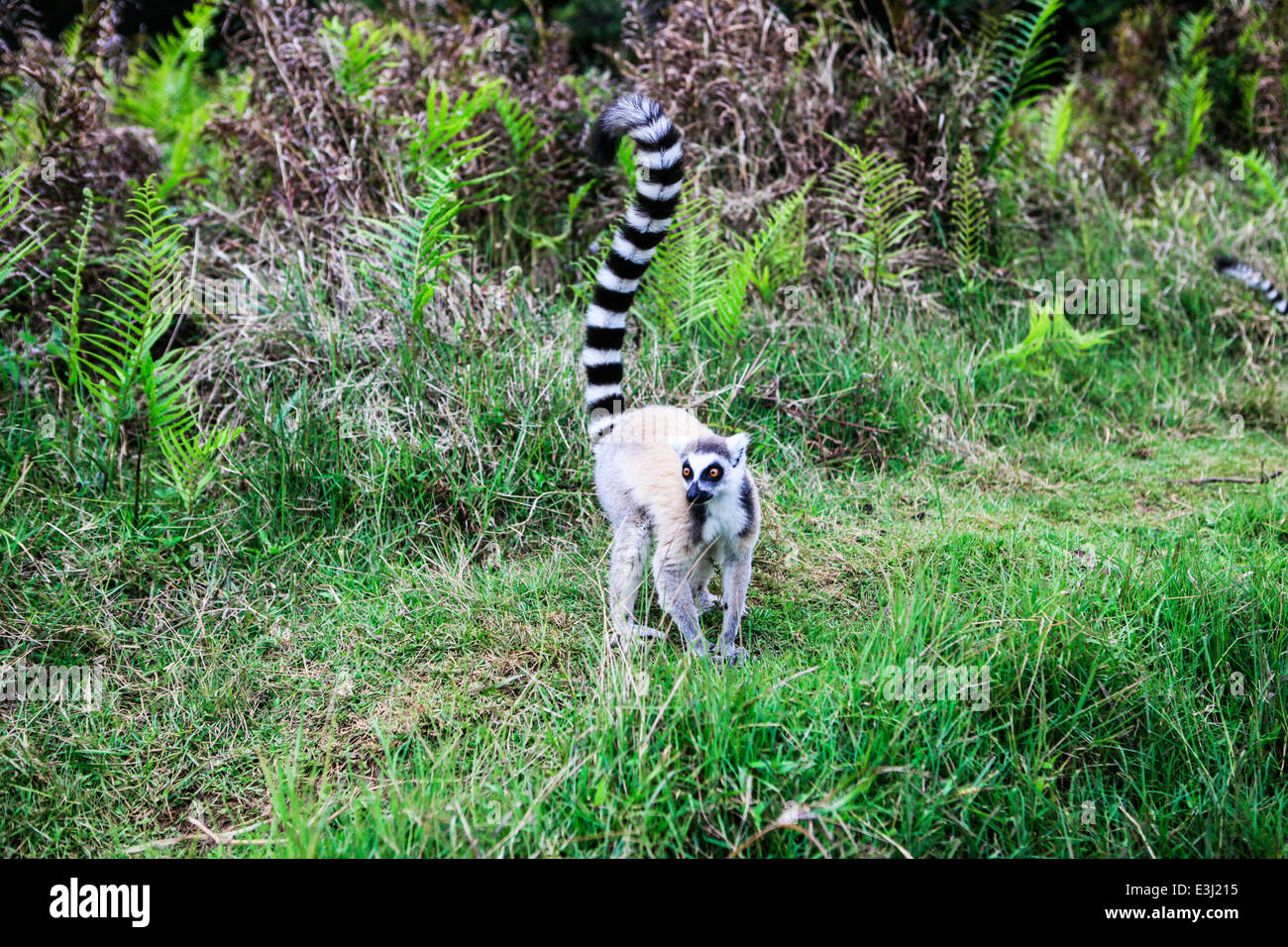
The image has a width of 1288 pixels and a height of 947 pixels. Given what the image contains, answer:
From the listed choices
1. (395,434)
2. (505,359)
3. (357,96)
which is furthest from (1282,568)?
(357,96)

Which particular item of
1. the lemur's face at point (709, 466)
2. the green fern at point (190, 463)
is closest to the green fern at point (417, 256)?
the green fern at point (190, 463)

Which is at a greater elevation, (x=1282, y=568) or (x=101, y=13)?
(x=101, y=13)

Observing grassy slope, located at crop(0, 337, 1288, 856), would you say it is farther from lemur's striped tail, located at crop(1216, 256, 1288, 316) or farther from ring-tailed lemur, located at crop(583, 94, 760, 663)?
lemur's striped tail, located at crop(1216, 256, 1288, 316)

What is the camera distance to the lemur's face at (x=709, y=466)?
10.1ft

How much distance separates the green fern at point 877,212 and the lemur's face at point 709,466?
264cm

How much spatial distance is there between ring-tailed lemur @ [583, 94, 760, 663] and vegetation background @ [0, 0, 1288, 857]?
197 mm

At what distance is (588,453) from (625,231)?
1.20 metres

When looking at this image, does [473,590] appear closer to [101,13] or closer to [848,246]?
[848,246]

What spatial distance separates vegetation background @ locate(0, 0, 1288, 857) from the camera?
266 cm

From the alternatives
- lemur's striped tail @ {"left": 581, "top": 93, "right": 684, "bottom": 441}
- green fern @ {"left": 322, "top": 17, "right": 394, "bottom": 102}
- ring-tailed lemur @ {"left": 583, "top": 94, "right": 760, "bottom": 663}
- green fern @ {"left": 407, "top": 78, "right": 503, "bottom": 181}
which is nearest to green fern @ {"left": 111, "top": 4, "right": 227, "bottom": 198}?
green fern @ {"left": 322, "top": 17, "right": 394, "bottom": 102}

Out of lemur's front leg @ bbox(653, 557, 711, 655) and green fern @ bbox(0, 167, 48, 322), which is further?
green fern @ bbox(0, 167, 48, 322)

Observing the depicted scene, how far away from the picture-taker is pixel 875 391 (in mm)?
4969

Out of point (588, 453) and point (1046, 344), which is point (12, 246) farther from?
point (1046, 344)
